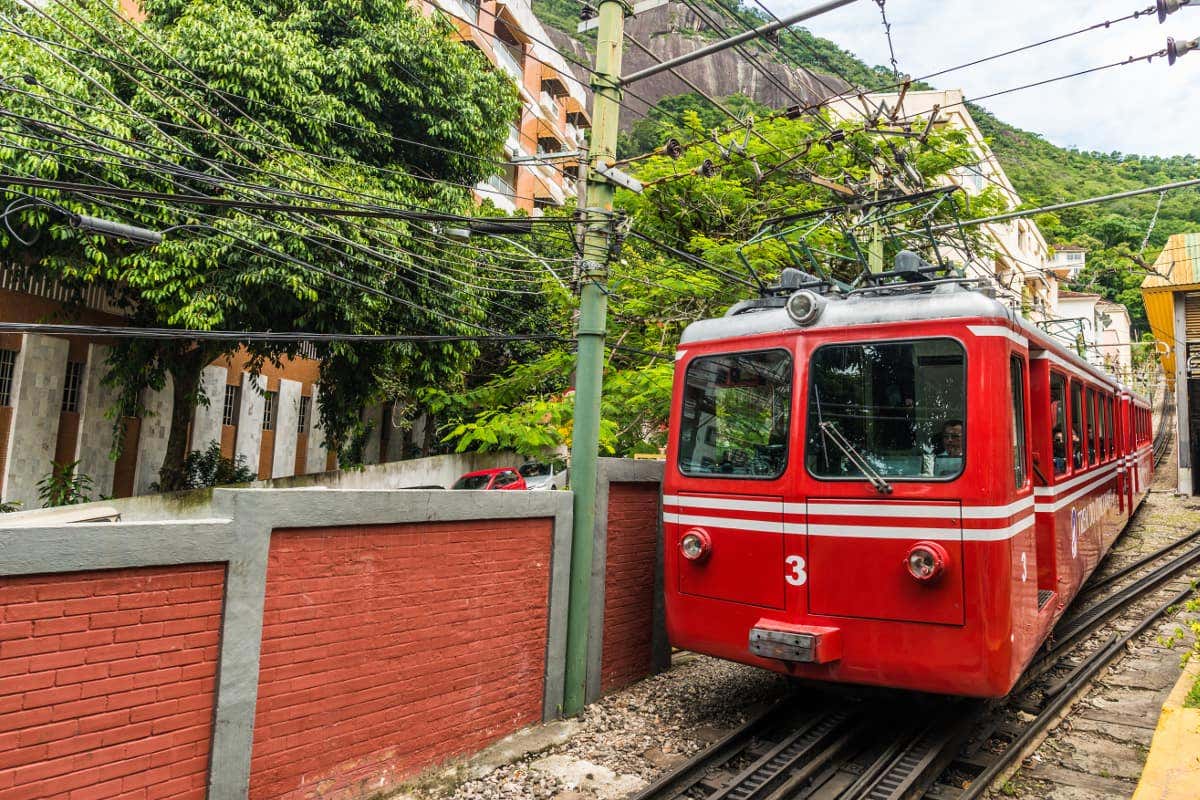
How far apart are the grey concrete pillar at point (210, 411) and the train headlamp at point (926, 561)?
16.3 meters

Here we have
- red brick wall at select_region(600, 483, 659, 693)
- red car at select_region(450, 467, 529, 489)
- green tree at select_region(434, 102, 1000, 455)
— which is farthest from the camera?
red car at select_region(450, 467, 529, 489)

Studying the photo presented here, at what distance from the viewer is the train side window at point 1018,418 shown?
5.67 metres

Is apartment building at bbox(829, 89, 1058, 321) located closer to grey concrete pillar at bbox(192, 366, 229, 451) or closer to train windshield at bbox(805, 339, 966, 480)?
train windshield at bbox(805, 339, 966, 480)

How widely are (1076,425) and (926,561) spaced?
4.20m

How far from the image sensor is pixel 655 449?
11883mm

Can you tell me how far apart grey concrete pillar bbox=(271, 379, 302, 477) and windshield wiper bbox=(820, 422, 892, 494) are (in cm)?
1815

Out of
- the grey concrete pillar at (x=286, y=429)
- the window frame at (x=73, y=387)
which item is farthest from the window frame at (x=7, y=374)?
the grey concrete pillar at (x=286, y=429)

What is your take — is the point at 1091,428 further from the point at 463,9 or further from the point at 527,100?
the point at 527,100

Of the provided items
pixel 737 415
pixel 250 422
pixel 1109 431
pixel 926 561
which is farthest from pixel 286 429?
pixel 926 561

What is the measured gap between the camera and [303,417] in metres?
21.9

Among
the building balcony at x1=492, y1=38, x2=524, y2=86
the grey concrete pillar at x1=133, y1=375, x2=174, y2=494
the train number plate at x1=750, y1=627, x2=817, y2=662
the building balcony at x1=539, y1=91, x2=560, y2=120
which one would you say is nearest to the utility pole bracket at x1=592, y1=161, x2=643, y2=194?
the train number plate at x1=750, y1=627, x2=817, y2=662

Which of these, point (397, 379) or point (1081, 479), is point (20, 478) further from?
point (1081, 479)

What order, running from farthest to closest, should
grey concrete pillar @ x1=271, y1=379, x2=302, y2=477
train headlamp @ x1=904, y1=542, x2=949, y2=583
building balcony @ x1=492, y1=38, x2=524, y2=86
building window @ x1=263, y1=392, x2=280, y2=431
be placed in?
building balcony @ x1=492, y1=38, x2=524, y2=86, grey concrete pillar @ x1=271, y1=379, x2=302, y2=477, building window @ x1=263, y1=392, x2=280, y2=431, train headlamp @ x1=904, y1=542, x2=949, y2=583

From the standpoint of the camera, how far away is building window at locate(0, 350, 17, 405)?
13.2 m
